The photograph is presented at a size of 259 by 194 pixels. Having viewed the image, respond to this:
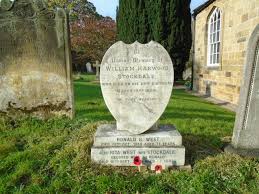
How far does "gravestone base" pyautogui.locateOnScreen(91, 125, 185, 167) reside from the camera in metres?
3.89

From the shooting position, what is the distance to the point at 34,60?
602 centimetres

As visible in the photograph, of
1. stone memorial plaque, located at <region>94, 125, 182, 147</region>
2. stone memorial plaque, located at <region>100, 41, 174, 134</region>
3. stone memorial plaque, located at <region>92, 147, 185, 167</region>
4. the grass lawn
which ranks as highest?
stone memorial plaque, located at <region>100, 41, 174, 134</region>

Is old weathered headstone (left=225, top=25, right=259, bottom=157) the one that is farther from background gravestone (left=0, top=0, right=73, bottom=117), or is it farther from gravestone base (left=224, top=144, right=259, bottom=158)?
background gravestone (left=0, top=0, right=73, bottom=117)

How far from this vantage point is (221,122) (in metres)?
6.67

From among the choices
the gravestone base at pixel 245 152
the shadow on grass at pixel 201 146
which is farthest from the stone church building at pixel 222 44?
the gravestone base at pixel 245 152

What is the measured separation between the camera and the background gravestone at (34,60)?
231 inches

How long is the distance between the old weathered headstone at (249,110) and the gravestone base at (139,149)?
3.81 feet

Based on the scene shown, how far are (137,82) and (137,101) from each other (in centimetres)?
30

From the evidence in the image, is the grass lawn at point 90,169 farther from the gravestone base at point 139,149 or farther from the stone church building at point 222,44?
the stone church building at point 222,44

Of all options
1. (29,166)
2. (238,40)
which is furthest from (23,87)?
(238,40)

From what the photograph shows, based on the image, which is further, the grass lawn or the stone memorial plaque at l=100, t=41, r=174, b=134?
the stone memorial plaque at l=100, t=41, r=174, b=134

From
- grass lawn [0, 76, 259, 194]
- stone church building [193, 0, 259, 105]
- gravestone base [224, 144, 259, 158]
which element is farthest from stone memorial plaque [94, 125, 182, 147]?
stone church building [193, 0, 259, 105]

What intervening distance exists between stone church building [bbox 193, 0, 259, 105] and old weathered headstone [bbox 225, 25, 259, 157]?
3.36 meters

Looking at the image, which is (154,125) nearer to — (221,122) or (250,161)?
(250,161)
